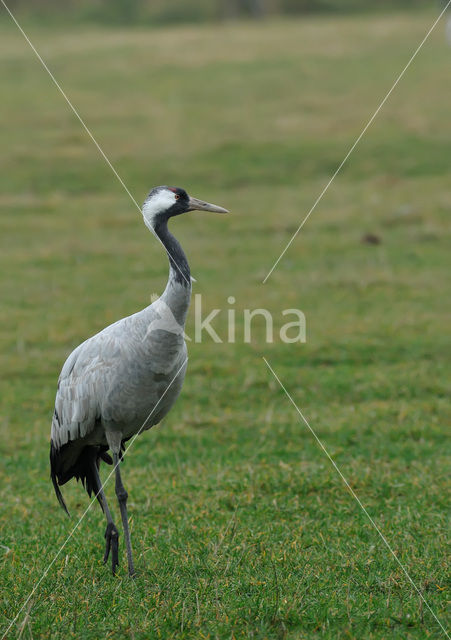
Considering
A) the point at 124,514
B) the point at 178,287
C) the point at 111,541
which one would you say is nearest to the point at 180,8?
the point at 178,287

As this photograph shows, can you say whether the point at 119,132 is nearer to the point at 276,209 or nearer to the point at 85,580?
the point at 276,209

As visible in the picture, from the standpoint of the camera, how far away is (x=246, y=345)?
11.1 meters

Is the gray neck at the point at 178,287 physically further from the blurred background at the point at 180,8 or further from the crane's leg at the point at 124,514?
the blurred background at the point at 180,8

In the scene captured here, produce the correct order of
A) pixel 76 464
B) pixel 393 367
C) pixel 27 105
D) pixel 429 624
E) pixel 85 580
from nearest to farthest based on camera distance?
pixel 429 624
pixel 85 580
pixel 76 464
pixel 393 367
pixel 27 105

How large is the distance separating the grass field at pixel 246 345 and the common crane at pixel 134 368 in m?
0.75

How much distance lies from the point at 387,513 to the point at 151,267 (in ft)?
27.9

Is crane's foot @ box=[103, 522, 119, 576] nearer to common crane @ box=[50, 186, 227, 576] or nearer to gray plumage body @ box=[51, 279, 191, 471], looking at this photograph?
common crane @ box=[50, 186, 227, 576]

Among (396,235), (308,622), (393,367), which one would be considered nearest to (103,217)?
(396,235)

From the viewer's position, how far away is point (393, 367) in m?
10.0

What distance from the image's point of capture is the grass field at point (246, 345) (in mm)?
5336

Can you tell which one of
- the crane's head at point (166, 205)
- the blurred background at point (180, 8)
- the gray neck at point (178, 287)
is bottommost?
the gray neck at point (178, 287)

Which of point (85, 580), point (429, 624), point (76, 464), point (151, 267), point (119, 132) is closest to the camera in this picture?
point (429, 624)

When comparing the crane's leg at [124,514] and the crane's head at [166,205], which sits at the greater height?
the crane's head at [166,205]

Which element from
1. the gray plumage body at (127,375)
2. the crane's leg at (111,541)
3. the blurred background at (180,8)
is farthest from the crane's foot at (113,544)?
the blurred background at (180,8)
